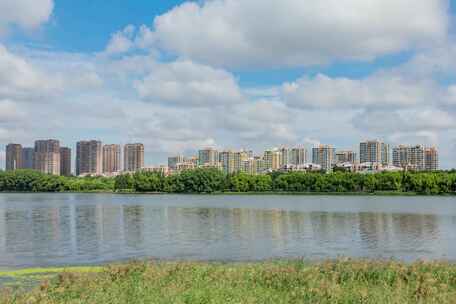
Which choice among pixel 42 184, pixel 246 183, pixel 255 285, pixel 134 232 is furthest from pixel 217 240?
pixel 42 184

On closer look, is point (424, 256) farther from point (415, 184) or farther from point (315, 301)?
point (415, 184)

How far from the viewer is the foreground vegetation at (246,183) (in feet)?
437

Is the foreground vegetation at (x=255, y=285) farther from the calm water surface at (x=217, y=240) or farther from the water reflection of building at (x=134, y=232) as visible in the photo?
the water reflection of building at (x=134, y=232)

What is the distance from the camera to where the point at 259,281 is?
1698cm

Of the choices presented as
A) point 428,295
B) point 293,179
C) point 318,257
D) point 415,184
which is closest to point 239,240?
point 318,257

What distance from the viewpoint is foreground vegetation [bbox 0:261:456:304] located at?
14039mm

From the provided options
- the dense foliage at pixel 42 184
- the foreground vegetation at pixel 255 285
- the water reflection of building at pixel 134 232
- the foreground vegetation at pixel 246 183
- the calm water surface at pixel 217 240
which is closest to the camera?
the foreground vegetation at pixel 255 285

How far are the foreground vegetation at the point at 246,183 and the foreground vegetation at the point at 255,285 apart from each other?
389 ft

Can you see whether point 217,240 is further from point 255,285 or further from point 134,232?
point 255,285

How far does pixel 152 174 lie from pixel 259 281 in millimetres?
153161

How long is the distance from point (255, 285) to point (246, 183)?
13858 centimetres

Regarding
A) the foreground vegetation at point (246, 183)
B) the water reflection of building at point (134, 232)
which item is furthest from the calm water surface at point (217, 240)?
the foreground vegetation at point (246, 183)

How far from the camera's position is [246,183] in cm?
15475

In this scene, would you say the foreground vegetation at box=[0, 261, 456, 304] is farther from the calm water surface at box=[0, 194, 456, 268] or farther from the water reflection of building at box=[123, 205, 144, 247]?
the water reflection of building at box=[123, 205, 144, 247]
